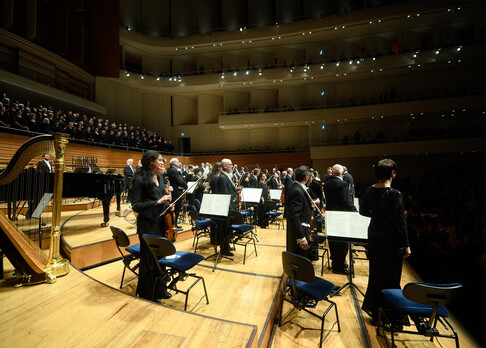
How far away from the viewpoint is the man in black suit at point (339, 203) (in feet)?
12.0

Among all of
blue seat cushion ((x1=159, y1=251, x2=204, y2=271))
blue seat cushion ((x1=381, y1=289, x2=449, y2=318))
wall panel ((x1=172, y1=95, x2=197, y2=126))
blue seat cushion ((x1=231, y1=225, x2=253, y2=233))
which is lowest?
blue seat cushion ((x1=381, y1=289, x2=449, y2=318))

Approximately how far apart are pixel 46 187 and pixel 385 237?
15.7 ft

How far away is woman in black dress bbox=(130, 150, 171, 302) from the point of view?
8.09ft

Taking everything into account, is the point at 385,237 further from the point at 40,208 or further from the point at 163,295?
the point at 40,208

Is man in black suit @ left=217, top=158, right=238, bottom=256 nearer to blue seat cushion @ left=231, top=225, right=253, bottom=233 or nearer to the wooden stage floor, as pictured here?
blue seat cushion @ left=231, top=225, right=253, bottom=233

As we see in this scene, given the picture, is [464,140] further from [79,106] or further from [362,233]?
[79,106]

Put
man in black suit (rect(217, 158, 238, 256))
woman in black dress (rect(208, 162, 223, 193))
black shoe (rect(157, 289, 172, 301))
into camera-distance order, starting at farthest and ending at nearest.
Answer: woman in black dress (rect(208, 162, 223, 193))
man in black suit (rect(217, 158, 238, 256))
black shoe (rect(157, 289, 172, 301))

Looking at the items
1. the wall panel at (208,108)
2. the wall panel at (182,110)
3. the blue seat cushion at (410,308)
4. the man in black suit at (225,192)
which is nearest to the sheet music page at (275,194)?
the man in black suit at (225,192)

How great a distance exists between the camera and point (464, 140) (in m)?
12.8

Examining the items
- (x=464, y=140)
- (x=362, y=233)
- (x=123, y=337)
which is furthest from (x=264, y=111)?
(x=123, y=337)

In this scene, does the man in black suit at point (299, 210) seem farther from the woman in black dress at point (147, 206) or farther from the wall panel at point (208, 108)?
the wall panel at point (208, 108)

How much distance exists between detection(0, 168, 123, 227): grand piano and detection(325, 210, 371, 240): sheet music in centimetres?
382

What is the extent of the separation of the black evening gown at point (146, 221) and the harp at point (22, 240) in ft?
2.21

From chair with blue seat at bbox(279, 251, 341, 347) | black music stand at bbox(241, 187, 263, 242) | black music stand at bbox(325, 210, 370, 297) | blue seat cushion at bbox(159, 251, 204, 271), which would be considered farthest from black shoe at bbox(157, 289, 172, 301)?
black music stand at bbox(241, 187, 263, 242)
